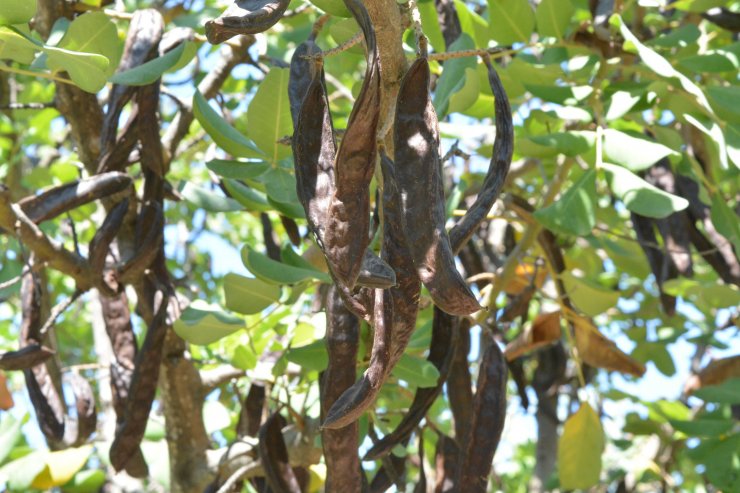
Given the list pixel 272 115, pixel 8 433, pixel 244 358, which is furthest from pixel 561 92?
pixel 8 433

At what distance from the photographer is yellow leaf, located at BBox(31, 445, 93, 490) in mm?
2027

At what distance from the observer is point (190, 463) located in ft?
6.59

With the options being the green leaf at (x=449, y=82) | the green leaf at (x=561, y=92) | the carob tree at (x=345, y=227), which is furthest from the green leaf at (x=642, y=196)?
the green leaf at (x=449, y=82)

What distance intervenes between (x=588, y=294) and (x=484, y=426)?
501 millimetres

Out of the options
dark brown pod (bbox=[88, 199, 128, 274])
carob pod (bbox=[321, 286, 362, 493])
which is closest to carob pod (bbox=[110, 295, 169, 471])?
dark brown pod (bbox=[88, 199, 128, 274])

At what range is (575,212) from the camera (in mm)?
1482

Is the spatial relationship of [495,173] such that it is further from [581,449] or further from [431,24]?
[581,449]

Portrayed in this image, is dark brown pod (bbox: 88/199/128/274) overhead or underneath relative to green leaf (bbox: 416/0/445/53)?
underneath

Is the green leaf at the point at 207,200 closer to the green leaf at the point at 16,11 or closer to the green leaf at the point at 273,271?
the green leaf at the point at 273,271

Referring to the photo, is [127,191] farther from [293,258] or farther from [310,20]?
[310,20]

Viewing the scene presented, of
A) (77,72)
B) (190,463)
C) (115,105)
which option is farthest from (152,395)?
(77,72)

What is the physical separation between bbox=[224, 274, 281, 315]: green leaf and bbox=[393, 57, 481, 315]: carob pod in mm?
629

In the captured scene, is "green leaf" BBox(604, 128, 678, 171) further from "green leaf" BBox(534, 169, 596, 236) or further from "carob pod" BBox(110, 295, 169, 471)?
"carob pod" BBox(110, 295, 169, 471)

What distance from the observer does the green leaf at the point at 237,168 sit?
4.76ft
